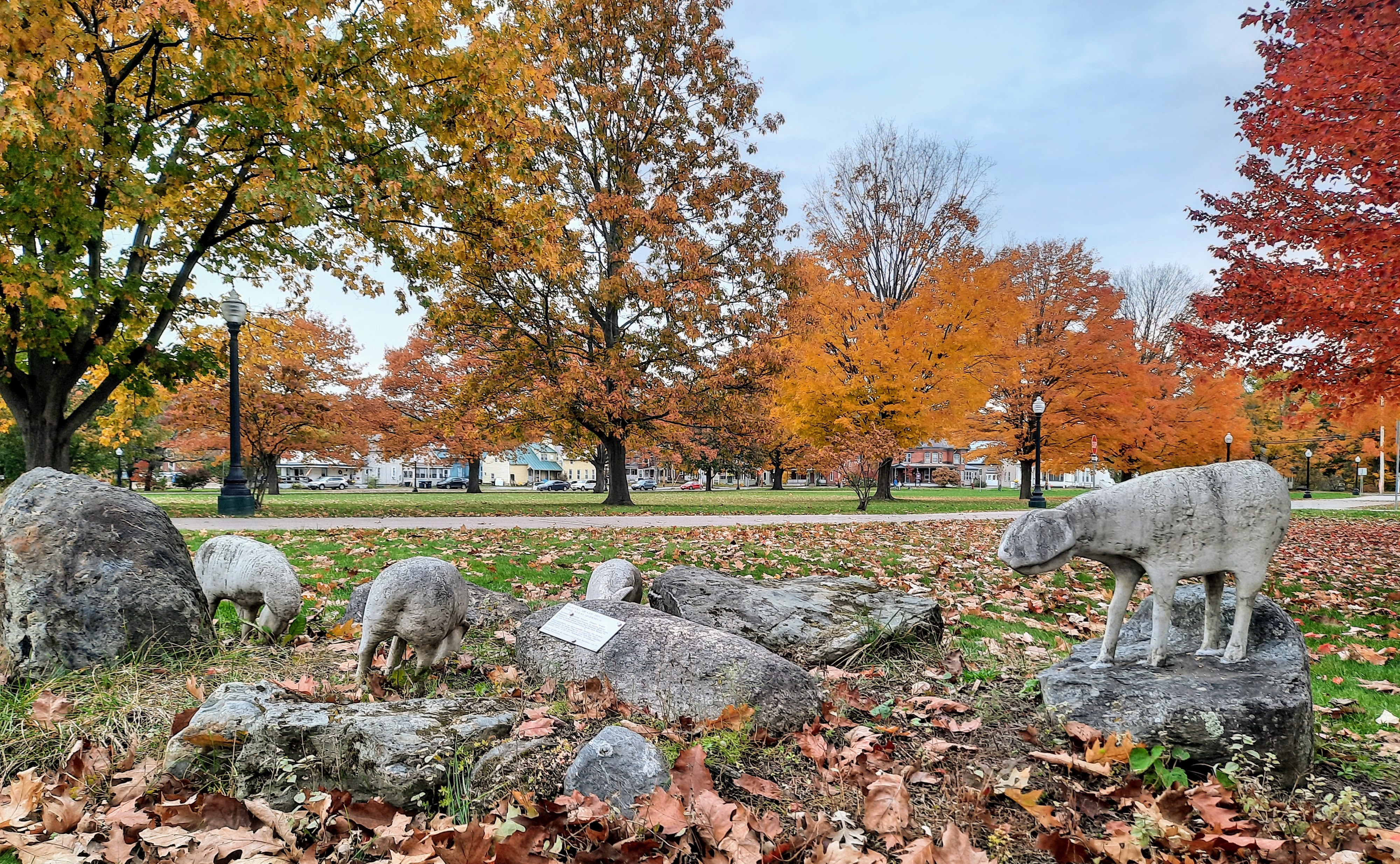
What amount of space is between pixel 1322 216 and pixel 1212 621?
720 centimetres

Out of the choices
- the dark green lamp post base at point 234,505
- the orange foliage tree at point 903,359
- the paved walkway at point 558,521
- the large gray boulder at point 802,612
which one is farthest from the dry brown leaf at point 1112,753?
the orange foliage tree at point 903,359

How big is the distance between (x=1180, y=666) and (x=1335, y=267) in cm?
730

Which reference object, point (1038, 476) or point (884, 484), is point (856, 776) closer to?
point (1038, 476)

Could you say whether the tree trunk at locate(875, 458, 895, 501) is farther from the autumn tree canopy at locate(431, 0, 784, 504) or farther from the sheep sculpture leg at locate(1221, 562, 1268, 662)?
the sheep sculpture leg at locate(1221, 562, 1268, 662)

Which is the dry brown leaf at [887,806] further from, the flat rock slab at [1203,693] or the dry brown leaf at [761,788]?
the flat rock slab at [1203,693]

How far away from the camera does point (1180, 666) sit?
3.03 m

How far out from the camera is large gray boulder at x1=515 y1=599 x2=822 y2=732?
10.1 ft

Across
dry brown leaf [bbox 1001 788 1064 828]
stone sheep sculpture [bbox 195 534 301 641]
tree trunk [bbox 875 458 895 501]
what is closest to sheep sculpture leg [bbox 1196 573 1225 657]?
dry brown leaf [bbox 1001 788 1064 828]

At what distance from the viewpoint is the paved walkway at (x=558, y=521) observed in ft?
39.9

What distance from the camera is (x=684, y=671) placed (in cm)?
326

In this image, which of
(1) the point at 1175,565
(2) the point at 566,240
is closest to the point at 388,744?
(1) the point at 1175,565

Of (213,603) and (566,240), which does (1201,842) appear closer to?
(213,603)

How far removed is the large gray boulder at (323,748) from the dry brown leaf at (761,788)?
1123 mm

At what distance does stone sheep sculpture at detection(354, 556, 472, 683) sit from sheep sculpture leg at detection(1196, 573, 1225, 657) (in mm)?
3912
